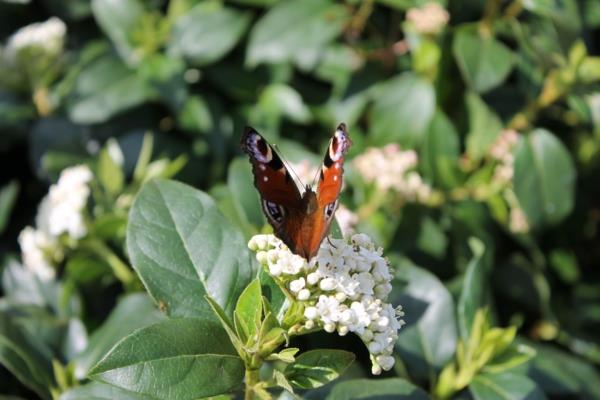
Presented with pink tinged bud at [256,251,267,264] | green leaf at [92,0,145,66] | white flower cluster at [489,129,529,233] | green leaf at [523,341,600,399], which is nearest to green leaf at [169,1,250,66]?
green leaf at [92,0,145,66]

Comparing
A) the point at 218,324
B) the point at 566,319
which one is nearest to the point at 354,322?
the point at 218,324

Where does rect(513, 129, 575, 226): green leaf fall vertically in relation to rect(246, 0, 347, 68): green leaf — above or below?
below

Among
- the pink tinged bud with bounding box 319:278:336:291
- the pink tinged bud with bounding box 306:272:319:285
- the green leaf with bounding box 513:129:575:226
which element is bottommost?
the green leaf with bounding box 513:129:575:226

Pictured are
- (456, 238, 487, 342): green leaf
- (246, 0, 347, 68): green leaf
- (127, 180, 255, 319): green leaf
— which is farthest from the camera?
(246, 0, 347, 68): green leaf

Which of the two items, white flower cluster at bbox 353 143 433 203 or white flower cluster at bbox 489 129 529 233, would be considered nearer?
white flower cluster at bbox 353 143 433 203

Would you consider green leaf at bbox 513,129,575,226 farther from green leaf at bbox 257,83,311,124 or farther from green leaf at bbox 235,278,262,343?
green leaf at bbox 235,278,262,343

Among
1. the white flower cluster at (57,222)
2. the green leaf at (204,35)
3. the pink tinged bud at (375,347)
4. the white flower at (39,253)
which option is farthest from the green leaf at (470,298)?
the green leaf at (204,35)
